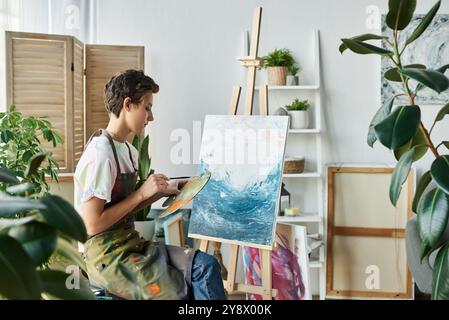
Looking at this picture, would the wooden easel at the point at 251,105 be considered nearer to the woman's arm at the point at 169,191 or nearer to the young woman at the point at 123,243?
the woman's arm at the point at 169,191

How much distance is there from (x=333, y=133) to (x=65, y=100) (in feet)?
5.59

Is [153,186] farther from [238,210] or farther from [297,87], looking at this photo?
[297,87]

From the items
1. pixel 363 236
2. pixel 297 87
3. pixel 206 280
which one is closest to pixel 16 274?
pixel 206 280

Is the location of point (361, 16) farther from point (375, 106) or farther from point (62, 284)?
point (62, 284)

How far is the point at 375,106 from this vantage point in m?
4.24

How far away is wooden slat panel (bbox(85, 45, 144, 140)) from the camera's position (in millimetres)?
3982

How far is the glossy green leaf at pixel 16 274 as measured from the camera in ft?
3.73

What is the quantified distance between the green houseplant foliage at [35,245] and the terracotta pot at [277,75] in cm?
294

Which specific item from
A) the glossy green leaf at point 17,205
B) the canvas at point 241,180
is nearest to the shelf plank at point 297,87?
the canvas at point 241,180

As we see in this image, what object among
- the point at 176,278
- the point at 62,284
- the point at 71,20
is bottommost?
the point at 176,278

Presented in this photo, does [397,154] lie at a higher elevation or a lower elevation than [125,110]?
lower

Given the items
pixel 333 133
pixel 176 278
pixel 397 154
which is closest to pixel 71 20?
pixel 333 133
